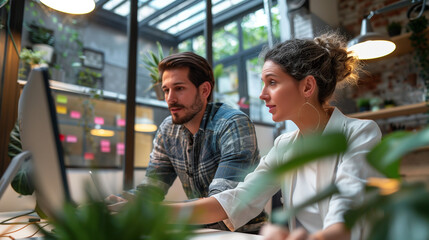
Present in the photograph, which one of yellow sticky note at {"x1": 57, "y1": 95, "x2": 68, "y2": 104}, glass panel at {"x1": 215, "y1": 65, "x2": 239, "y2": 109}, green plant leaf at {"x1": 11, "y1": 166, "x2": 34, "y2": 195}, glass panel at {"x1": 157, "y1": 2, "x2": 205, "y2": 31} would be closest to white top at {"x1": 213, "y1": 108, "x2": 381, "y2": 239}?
green plant leaf at {"x1": 11, "y1": 166, "x2": 34, "y2": 195}

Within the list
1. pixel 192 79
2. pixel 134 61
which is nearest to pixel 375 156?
pixel 192 79

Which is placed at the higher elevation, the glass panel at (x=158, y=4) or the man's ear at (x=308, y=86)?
the glass panel at (x=158, y=4)

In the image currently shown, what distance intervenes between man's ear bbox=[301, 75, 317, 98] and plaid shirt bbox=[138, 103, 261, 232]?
1.05 feet

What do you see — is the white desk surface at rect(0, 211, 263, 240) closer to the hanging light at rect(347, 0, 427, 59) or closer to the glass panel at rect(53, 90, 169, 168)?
the glass panel at rect(53, 90, 169, 168)

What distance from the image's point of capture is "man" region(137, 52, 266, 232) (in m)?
1.43

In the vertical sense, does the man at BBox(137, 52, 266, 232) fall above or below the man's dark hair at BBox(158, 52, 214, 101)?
below

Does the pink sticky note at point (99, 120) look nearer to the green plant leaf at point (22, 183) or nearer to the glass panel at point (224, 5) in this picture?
the green plant leaf at point (22, 183)

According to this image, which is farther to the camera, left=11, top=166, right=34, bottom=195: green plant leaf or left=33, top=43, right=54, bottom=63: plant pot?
left=33, top=43, right=54, bottom=63: plant pot

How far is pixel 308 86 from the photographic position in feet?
4.22

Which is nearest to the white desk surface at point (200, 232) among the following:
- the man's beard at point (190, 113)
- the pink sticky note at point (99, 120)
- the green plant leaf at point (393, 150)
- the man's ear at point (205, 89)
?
the green plant leaf at point (393, 150)

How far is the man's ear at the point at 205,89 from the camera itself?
5.76 feet

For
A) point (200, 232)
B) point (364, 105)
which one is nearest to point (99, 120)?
point (200, 232)

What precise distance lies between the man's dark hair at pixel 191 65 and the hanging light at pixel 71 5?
79 centimetres

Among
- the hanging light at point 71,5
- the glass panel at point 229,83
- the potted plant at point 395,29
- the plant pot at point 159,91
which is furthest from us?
the glass panel at point 229,83
